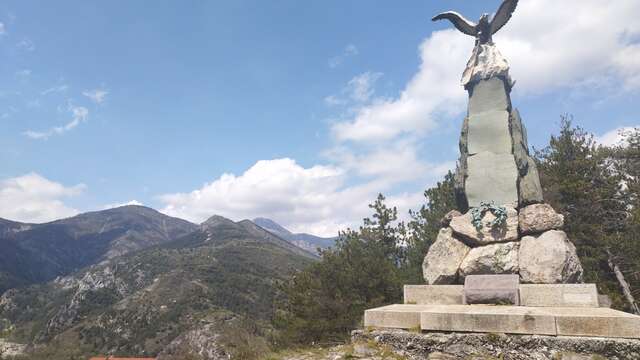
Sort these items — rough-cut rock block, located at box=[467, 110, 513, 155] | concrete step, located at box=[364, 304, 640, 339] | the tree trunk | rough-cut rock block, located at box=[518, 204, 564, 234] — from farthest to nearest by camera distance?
A: the tree trunk < rough-cut rock block, located at box=[467, 110, 513, 155] < rough-cut rock block, located at box=[518, 204, 564, 234] < concrete step, located at box=[364, 304, 640, 339]

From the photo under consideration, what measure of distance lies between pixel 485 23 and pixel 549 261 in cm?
689

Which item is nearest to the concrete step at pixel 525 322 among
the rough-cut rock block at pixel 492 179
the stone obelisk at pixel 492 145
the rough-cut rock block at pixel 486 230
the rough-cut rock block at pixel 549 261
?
the rough-cut rock block at pixel 549 261

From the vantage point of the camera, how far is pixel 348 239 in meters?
23.4

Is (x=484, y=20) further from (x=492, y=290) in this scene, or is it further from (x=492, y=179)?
(x=492, y=290)

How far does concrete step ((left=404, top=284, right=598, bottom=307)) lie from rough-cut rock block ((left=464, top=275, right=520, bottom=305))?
279mm

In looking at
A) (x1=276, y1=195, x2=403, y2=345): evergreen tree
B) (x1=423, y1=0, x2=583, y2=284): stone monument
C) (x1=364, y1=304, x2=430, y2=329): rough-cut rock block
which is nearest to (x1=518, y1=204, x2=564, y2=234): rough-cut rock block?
(x1=423, y1=0, x2=583, y2=284): stone monument

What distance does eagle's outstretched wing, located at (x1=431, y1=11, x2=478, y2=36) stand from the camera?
42.0 ft

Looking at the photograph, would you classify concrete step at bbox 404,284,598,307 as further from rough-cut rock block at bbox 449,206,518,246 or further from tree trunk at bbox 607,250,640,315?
tree trunk at bbox 607,250,640,315

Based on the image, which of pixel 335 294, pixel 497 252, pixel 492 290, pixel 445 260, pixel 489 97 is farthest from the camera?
pixel 335 294

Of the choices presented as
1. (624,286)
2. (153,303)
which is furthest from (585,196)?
(153,303)

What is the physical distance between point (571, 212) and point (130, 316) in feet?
Result: 337

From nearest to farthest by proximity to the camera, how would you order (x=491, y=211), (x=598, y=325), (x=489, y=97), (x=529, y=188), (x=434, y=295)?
1. (x=598, y=325)
2. (x=434, y=295)
3. (x=491, y=211)
4. (x=529, y=188)
5. (x=489, y=97)

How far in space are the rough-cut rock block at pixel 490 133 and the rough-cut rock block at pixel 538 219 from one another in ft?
5.65

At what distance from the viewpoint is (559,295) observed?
873cm
